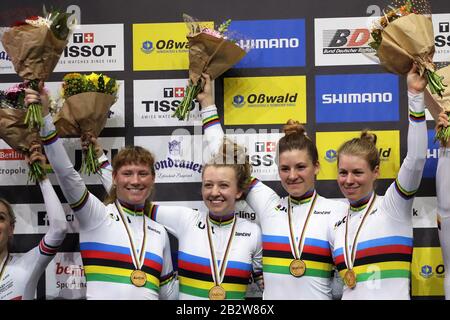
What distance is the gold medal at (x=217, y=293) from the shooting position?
374cm

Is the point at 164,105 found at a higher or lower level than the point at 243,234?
higher

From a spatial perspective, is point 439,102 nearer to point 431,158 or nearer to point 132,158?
point 431,158

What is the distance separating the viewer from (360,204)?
376 cm

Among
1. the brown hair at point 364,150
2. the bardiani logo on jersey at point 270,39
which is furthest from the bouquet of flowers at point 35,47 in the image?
the brown hair at point 364,150

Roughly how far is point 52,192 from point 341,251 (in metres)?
1.73

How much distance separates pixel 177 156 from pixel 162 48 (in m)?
0.71

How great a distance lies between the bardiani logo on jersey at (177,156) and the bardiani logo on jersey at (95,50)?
1.83 feet

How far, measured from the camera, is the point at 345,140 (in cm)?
427

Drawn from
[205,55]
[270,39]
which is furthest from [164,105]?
[270,39]

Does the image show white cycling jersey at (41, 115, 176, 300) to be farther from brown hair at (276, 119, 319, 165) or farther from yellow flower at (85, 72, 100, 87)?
brown hair at (276, 119, 319, 165)

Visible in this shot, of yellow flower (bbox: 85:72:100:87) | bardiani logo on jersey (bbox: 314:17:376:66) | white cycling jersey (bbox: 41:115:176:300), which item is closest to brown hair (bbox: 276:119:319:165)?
bardiani logo on jersey (bbox: 314:17:376:66)

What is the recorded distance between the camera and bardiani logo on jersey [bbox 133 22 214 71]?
4371 millimetres
